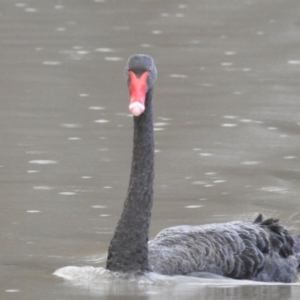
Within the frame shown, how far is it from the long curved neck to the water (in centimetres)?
11

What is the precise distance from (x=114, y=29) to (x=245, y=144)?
5.66m

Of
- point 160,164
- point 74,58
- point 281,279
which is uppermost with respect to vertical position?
point 74,58

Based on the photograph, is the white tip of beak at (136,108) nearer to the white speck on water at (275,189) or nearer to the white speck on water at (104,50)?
the white speck on water at (275,189)

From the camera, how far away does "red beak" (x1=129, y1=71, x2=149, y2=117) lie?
520cm

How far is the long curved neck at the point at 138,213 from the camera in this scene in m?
5.61

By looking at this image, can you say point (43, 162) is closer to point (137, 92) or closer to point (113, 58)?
point (137, 92)

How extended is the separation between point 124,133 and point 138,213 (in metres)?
3.42

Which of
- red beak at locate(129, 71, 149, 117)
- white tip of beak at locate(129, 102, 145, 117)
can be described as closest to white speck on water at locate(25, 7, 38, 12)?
red beak at locate(129, 71, 149, 117)

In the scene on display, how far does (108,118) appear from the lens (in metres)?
9.59

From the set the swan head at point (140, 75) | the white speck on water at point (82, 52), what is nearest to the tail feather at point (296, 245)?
the swan head at point (140, 75)

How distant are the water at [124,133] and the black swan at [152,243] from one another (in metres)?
0.10

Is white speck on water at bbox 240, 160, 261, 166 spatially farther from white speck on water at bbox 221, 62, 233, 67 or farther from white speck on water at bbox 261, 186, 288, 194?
white speck on water at bbox 221, 62, 233, 67

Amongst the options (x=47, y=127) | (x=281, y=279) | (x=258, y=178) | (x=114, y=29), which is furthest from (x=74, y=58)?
(x=281, y=279)

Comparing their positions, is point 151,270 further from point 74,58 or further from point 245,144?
point 74,58
